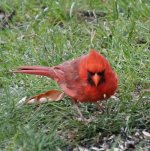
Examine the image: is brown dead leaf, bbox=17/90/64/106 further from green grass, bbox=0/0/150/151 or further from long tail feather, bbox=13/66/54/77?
long tail feather, bbox=13/66/54/77

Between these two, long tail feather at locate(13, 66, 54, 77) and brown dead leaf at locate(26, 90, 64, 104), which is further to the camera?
brown dead leaf at locate(26, 90, 64, 104)

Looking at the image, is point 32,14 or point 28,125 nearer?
point 28,125

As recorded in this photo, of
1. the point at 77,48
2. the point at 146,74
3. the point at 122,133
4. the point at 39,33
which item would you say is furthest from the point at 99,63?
the point at 39,33

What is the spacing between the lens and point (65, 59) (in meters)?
5.63

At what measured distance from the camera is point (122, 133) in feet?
14.6

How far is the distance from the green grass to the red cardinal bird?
20cm

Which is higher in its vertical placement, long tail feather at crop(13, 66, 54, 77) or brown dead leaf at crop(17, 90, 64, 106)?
long tail feather at crop(13, 66, 54, 77)

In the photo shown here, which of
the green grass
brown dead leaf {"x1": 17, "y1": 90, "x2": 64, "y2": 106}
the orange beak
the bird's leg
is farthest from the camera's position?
brown dead leaf {"x1": 17, "y1": 90, "x2": 64, "y2": 106}

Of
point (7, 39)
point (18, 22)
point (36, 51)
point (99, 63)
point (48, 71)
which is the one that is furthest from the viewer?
point (18, 22)

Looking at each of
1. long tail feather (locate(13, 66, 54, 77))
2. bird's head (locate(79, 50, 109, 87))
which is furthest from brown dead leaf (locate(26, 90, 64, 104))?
bird's head (locate(79, 50, 109, 87))

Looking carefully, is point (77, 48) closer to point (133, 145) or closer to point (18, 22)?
point (18, 22)

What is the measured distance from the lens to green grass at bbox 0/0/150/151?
4.45 m

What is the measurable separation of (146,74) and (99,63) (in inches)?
40.3

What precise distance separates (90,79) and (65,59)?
1.34m
